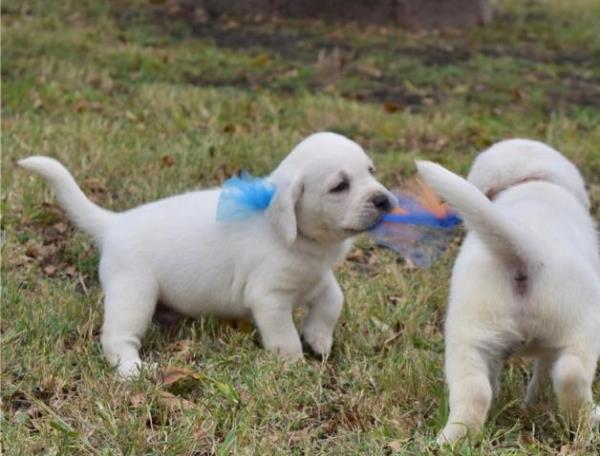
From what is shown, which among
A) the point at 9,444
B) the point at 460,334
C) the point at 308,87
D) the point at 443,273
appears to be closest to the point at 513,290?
the point at 460,334

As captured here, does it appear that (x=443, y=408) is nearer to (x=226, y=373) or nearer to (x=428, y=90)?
(x=226, y=373)

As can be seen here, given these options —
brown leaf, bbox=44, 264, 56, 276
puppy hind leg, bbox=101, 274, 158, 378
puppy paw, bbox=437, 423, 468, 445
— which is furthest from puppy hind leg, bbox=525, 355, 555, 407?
brown leaf, bbox=44, 264, 56, 276

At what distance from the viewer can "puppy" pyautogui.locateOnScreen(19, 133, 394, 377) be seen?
149 inches

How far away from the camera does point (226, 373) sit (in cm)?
362

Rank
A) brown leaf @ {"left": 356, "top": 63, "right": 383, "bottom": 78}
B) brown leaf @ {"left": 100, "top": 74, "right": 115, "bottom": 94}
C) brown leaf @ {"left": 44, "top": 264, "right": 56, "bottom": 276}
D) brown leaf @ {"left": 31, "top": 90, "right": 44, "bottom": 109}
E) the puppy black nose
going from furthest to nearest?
1. brown leaf @ {"left": 356, "top": 63, "right": 383, "bottom": 78}
2. brown leaf @ {"left": 100, "top": 74, "right": 115, "bottom": 94}
3. brown leaf @ {"left": 31, "top": 90, "right": 44, "bottom": 109}
4. brown leaf @ {"left": 44, "top": 264, "right": 56, "bottom": 276}
5. the puppy black nose

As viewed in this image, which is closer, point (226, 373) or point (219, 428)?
point (219, 428)

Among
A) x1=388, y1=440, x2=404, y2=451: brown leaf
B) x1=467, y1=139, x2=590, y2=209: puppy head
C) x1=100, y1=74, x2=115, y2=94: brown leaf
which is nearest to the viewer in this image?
x1=388, y1=440, x2=404, y2=451: brown leaf

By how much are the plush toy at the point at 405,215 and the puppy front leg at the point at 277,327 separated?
1.14ft

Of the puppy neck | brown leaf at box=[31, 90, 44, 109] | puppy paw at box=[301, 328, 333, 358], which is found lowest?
brown leaf at box=[31, 90, 44, 109]

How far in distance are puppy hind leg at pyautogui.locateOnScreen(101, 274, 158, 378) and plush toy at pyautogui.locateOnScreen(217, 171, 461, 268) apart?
0.38m

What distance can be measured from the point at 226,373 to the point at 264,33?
27.5 feet

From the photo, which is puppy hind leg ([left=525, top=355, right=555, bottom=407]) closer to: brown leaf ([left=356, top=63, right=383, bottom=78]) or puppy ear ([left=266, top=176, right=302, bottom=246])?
puppy ear ([left=266, top=176, right=302, bottom=246])

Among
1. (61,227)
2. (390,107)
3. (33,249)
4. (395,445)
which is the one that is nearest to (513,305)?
(395,445)

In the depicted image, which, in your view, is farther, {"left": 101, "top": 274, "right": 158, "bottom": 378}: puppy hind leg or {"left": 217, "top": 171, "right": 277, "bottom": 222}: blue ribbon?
{"left": 217, "top": 171, "right": 277, "bottom": 222}: blue ribbon
